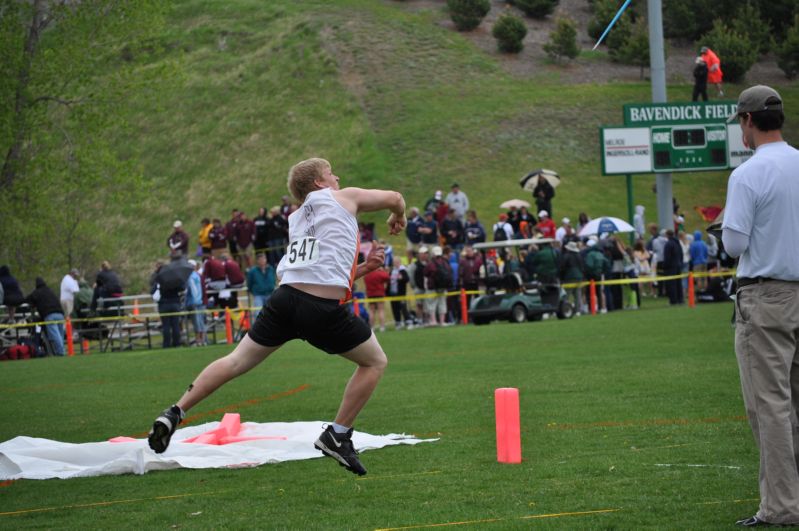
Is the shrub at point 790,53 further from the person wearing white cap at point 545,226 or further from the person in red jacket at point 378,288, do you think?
the person in red jacket at point 378,288

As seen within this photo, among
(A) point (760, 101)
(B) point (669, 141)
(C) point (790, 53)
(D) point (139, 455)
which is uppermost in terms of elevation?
(C) point (790, 53)

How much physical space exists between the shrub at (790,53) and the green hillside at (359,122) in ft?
5.18

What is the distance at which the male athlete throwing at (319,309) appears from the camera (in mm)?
7566

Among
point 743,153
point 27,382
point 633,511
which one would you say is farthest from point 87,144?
point 633,511

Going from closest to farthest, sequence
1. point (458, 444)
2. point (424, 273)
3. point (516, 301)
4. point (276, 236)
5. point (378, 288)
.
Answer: point (458, 444)
point (516, 301)
point (378, 288)
point (424, 273)
point (276, 236)

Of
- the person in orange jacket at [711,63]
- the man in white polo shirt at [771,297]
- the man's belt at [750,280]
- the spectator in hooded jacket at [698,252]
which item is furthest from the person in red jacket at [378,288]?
the man in white polo shirt at [771,297]

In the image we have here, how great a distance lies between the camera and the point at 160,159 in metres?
61.7

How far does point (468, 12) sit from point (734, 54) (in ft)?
55.0

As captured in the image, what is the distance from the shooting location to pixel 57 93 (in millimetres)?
35125

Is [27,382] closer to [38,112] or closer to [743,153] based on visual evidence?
[38,112]

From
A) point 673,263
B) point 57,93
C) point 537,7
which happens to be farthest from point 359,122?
point 673,263

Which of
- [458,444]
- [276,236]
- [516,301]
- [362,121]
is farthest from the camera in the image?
[362,121]

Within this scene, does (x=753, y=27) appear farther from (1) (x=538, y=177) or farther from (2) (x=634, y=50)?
(1) (x=538, y=177)

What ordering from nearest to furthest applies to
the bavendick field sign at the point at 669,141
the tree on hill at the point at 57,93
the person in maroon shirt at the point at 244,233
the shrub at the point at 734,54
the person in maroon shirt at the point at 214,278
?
1. the person in maroon shirt at the point at 214,278
2. the tree on hill at the point at 57,93
3. the bavendick field sign at the point at 669,141
4. the person in maroon shirt at the point at 244,233
5. the shrub at the point at 734,54
